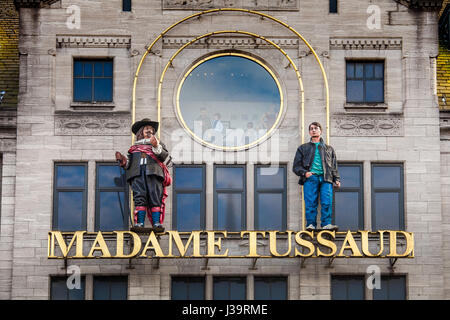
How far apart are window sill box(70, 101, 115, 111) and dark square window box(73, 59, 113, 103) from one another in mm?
290

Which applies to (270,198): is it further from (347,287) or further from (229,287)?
(347,287)

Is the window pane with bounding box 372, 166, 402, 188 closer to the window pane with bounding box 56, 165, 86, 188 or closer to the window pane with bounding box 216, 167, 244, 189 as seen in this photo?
the window pane with bounding box 216, 167, 244, 189

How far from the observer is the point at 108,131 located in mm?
48312

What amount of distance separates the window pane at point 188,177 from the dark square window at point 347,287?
5.95m

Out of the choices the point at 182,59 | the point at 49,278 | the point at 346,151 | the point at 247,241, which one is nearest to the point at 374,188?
the point at 346,151

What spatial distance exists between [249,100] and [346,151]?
4.03 metres

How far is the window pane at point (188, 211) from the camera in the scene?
47.7 meters

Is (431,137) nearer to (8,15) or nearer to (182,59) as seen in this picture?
(182,59)

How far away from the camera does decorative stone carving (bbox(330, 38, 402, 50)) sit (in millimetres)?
49188

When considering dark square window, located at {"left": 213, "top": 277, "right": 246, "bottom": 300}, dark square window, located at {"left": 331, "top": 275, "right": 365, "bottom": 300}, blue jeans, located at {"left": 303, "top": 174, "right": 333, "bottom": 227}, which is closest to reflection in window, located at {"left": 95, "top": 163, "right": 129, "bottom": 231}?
dark square window, located at {"left": 213, "top": 277, "right": 246, "bottom": 300}

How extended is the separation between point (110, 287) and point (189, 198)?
4256 millimetres

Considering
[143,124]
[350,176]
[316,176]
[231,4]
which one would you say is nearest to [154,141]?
[143,124]

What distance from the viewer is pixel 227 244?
47.1 m

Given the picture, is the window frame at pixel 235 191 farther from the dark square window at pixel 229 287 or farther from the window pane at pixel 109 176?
the window pane at pixel 109 176
